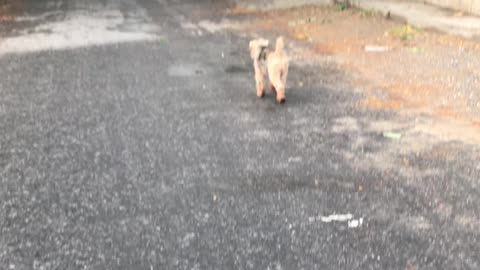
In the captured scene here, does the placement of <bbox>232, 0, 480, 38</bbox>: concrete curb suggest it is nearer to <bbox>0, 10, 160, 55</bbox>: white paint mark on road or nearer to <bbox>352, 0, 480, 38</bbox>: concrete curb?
<bbox>352, 0, 480, 38</bbox>: concrete curb

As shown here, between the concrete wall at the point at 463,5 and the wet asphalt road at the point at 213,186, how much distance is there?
513 cm

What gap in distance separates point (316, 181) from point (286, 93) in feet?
8.62

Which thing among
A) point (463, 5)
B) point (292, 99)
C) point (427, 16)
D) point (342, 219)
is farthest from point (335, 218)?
point (463, 5)

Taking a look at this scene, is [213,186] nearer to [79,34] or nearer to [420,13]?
[79,34]

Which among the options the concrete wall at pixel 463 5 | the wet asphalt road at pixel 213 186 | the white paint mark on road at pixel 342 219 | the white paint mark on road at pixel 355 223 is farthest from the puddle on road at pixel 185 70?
the concrete wall at pixel 463 5

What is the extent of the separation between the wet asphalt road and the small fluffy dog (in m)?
0.18

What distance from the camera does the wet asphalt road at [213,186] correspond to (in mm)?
3848

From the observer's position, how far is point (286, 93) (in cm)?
Result: 734

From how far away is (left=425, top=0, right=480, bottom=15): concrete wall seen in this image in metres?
11.8

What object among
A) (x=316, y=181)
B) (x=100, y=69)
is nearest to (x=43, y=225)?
(x=316, y=181)

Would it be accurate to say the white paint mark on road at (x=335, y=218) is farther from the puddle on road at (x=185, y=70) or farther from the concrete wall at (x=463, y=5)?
the concrete wall at (x=463, y=5)

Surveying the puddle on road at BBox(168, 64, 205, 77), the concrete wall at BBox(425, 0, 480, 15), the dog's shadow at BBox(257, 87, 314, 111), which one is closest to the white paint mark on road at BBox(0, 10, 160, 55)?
the puddle on road at BBox(168, 64, 205, 77)

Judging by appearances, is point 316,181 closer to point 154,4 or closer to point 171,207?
point 171,207

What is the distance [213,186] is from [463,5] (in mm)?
9034
